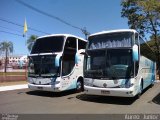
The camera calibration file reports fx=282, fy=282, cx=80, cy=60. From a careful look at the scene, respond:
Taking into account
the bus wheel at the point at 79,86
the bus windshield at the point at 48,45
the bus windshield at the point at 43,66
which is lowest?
the bus wheel at the point at 79,86

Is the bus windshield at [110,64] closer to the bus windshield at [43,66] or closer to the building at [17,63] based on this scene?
the bus windshield at [43,66]

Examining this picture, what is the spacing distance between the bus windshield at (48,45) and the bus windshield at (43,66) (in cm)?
43

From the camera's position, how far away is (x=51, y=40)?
15.5 meters

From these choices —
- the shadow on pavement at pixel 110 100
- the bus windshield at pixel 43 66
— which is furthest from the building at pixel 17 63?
the shadow on pavement at pixel 110 100

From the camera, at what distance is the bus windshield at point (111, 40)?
42.3ft

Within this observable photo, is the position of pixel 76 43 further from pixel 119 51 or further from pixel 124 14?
pixel 124 14

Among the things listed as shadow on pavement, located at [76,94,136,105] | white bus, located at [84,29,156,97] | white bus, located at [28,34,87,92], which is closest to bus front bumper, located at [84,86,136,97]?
white bus, located at [84,29,156,97]

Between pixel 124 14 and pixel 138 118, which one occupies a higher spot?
pixel 124 14

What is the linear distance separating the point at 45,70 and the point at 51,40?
171 centimetres

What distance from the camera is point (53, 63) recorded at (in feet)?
48.8

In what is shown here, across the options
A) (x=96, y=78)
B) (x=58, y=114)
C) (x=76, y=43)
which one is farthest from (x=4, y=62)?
(x=58, y=114)

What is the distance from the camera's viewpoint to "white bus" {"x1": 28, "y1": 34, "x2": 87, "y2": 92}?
14773mm

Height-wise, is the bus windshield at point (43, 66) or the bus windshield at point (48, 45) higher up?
the bus windshield at point (48, 45)

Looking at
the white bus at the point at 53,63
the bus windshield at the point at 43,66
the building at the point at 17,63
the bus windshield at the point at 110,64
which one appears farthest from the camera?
the building at the point at 17,63
